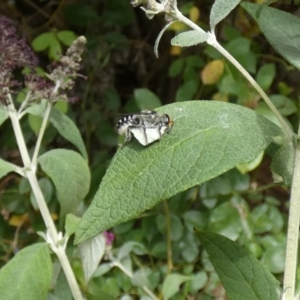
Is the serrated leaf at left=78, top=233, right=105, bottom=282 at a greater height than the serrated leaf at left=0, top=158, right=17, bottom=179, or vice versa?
the serrated leaf at left=0, top=158, right=17, bottom=179

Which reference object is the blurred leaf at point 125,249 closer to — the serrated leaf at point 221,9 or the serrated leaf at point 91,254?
the serrated leaf at point 91,254

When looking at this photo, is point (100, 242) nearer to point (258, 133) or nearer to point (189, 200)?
point (189, 200)

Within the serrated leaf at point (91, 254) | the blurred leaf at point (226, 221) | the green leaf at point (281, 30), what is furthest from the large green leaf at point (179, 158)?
the blurred leaf at point (226, 221)

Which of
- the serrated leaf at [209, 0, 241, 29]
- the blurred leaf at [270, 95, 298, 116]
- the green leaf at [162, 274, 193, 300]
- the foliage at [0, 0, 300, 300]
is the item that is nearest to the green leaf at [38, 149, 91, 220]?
the foliage at [0, 0, 300, 300]

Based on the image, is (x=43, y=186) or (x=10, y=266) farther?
(x=43, y=186)

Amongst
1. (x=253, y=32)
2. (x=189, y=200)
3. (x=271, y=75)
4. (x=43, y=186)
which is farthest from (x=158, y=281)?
(x=253, y=32)

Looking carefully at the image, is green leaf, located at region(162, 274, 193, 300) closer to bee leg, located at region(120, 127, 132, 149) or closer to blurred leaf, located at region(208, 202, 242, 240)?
blurred leaf, located at region(208, 202, 242, 240)

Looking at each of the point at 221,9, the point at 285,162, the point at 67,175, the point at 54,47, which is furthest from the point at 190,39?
the point at 54,47
